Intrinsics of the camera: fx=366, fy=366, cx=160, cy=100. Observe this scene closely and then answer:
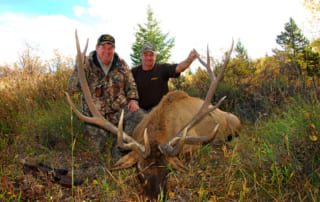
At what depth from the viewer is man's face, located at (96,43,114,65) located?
580 cm

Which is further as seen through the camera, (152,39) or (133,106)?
(152,39)

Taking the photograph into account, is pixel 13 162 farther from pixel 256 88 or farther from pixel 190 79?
pixel 190 79

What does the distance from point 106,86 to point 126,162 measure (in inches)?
89.6

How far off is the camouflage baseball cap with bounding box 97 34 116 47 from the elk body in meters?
1.27

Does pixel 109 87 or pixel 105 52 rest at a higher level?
pixel 105 52

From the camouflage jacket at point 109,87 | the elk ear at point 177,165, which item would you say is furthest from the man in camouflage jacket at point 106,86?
the elk ear at point 177,165

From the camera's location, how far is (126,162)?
3.86 meters

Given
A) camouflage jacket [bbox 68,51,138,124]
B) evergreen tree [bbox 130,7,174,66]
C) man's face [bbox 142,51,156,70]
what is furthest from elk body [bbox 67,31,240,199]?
evergreen tree [bbox 130,7,174,66]

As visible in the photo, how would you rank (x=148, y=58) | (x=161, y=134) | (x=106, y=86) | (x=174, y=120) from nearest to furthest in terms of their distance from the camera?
1. (x=161, y=134)
2. (x=174, y=120)
3. (x=106, y=86)
4. (x=148, y=58)

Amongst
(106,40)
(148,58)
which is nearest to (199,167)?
(106,40)

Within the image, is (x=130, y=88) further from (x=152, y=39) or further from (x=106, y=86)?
(x=152, y=39)

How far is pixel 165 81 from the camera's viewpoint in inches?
272

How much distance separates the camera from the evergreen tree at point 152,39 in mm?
28641

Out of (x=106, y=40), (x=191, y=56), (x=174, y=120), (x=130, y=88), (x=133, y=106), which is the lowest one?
(x=174, y=120)
